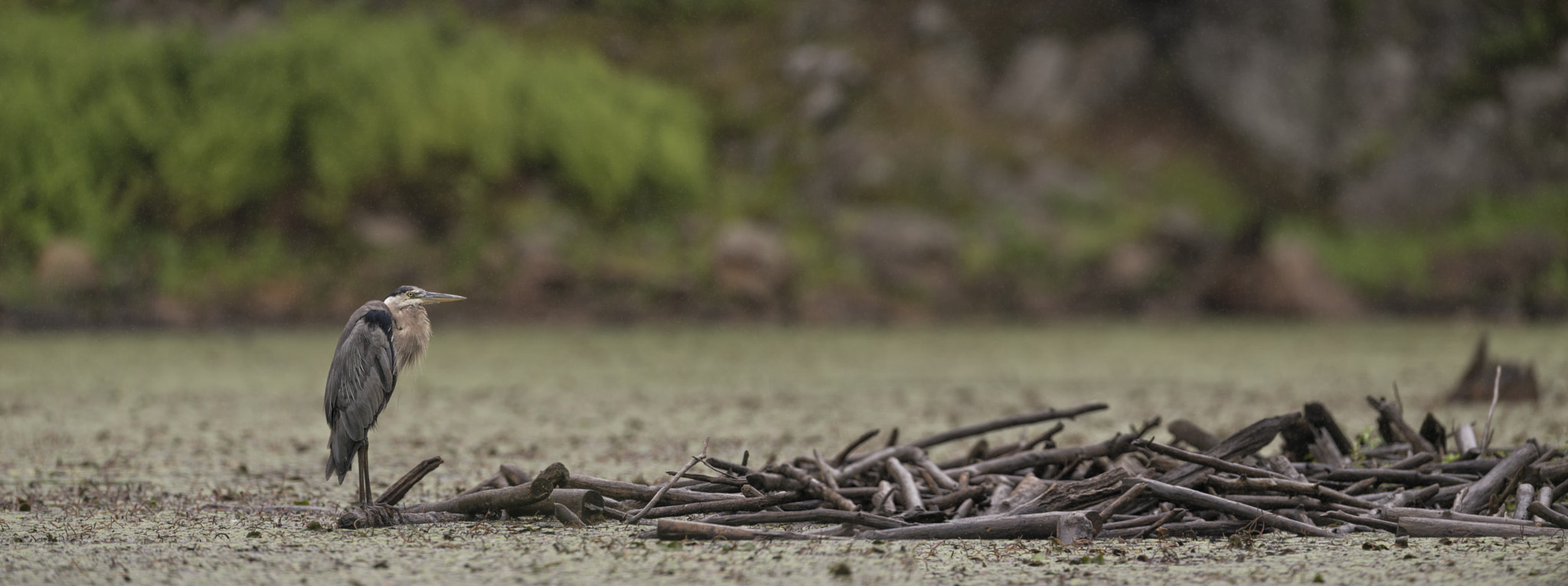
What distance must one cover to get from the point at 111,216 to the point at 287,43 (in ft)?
11.2

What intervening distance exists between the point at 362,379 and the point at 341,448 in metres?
0.22

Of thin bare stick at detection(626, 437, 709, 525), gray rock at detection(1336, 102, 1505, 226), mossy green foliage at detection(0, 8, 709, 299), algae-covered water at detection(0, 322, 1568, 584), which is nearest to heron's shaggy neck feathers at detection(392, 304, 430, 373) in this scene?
algae-covered water at detection(0, 322, 1568, 584)

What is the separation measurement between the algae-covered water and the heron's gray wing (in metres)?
0.33

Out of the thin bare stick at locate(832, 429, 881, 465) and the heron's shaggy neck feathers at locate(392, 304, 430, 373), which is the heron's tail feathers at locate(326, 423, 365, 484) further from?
the thin bare stick at locate(832, 429, 881, 465)

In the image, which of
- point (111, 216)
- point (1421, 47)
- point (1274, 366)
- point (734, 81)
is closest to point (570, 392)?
point (1274, 366)

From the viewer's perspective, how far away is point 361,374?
14.8 ft

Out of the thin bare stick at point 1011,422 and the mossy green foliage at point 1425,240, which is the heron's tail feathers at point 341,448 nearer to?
the thin bare stick at point 1011,422

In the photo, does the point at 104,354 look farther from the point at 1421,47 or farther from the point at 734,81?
the point at 1421,47

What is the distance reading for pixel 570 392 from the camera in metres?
10.1

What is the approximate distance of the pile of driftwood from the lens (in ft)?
13.7

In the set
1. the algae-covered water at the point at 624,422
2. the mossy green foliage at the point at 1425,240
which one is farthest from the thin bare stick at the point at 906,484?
the mossy green foliage at the point at 1425,240

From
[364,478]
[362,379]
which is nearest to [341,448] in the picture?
[364,478]

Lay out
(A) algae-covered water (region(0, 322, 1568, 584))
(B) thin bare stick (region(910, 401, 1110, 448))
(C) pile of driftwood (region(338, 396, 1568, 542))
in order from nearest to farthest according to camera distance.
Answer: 1. (A) algae-covered water (region(0, 322, 1568, 584))
2. (C) pile of driftwood (region(338, 396, 1568, 542))
3. (B) thin bare stick (region(910, 401, 1110, 448))

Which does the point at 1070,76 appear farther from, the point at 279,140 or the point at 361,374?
the point at 361,374
